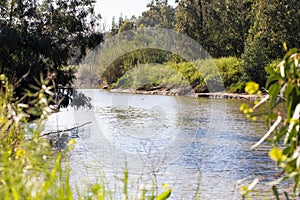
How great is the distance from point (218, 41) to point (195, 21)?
189 centimetres

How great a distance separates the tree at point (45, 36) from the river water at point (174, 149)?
1.45 metres

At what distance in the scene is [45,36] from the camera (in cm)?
1608

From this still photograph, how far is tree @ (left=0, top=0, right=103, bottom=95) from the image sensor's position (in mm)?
14930

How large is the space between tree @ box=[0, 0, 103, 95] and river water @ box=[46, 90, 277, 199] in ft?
4.76

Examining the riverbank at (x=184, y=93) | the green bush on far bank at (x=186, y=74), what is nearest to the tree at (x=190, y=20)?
the green bush on far bank at (x=186, y=74)

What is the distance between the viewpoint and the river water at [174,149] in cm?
727

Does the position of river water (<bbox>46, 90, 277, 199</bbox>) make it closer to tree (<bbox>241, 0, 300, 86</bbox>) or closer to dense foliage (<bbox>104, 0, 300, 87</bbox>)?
tree (<bbox>241, 0, 300, 86</bbox>)

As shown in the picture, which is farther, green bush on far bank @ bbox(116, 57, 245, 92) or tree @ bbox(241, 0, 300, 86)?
green bush on far bank @ bbox(116, 57, 245, 92)

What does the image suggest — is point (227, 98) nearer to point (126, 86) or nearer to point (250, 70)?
point (250, 70)

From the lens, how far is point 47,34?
16.6 meters

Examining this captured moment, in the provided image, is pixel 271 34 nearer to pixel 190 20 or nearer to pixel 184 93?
pixel 184 93

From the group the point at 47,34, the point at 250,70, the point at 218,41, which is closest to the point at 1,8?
the point at 47,34

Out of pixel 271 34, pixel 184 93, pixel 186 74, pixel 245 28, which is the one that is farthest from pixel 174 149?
pixel 245 28

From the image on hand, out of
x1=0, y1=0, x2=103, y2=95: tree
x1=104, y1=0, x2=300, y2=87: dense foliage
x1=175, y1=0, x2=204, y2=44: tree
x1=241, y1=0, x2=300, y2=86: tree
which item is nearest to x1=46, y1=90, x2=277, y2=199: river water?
x1=0, y1=0, x2=103, y2=95: tree
